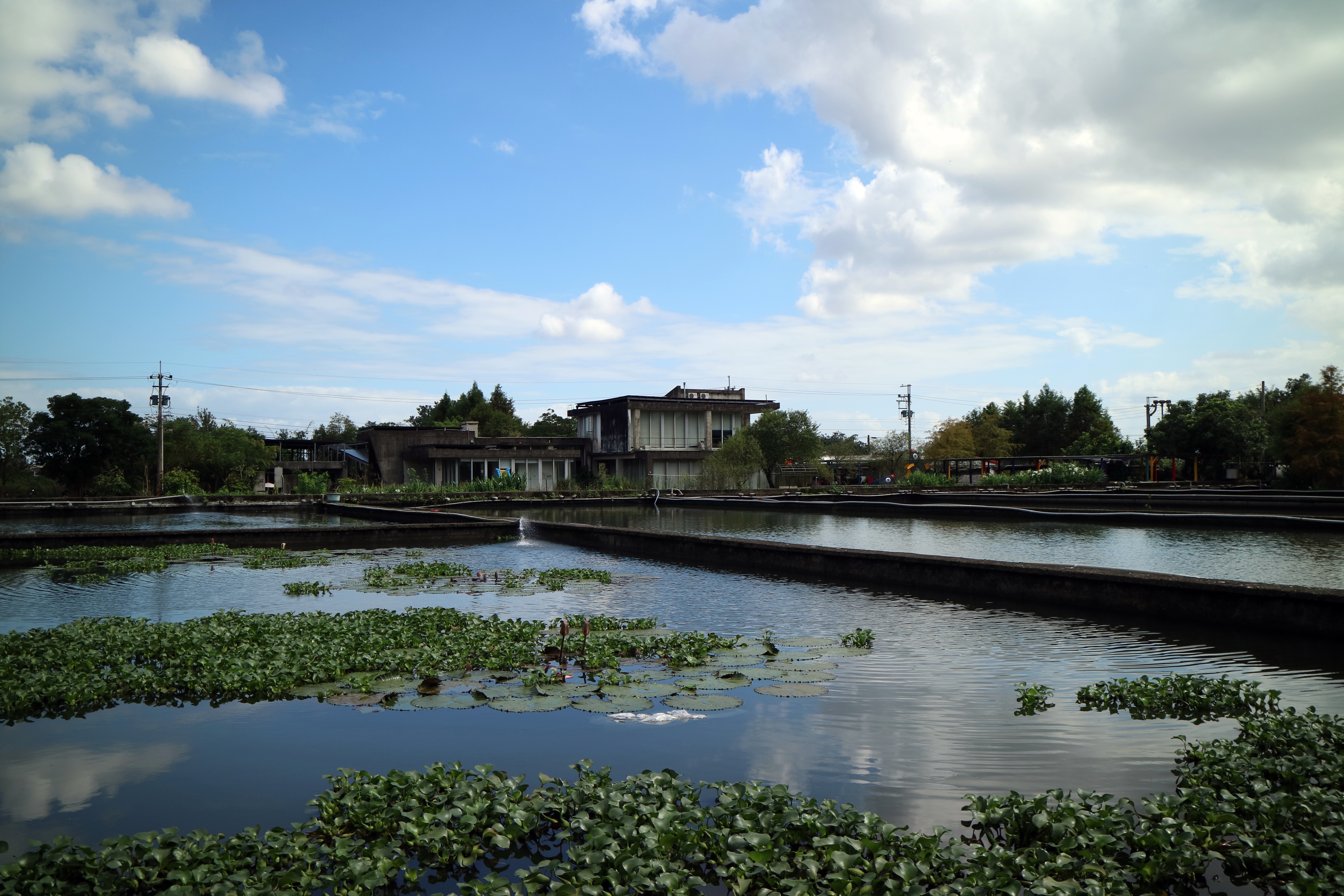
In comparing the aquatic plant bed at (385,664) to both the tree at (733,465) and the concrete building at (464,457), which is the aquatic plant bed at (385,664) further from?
the concrete building at (464,457)

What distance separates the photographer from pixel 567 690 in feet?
23.7

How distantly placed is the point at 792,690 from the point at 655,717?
1346 millimetres

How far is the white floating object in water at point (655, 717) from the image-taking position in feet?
21.3

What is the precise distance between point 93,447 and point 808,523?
132ft

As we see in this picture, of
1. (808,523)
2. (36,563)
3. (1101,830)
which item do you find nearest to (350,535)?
(36,563)

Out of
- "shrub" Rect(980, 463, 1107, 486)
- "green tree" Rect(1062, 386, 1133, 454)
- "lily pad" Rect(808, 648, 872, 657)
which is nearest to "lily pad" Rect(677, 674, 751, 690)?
"lily pad" Rect(808, 648, 872, 657)

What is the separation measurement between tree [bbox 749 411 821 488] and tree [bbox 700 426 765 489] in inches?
102

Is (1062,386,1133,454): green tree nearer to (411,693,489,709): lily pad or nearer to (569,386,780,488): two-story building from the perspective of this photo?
(569,386,780,488): two-story building

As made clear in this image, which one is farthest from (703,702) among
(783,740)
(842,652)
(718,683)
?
(842,652)

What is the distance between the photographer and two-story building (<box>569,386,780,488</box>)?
52500 millimetres

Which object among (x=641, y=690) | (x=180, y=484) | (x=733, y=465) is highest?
(x=733, y=465)

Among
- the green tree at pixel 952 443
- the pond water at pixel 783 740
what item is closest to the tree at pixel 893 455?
the green tree at pixel 952 443

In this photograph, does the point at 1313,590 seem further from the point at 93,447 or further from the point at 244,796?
the point at 93,447

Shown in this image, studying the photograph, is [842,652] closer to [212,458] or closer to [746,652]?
[746,652]
